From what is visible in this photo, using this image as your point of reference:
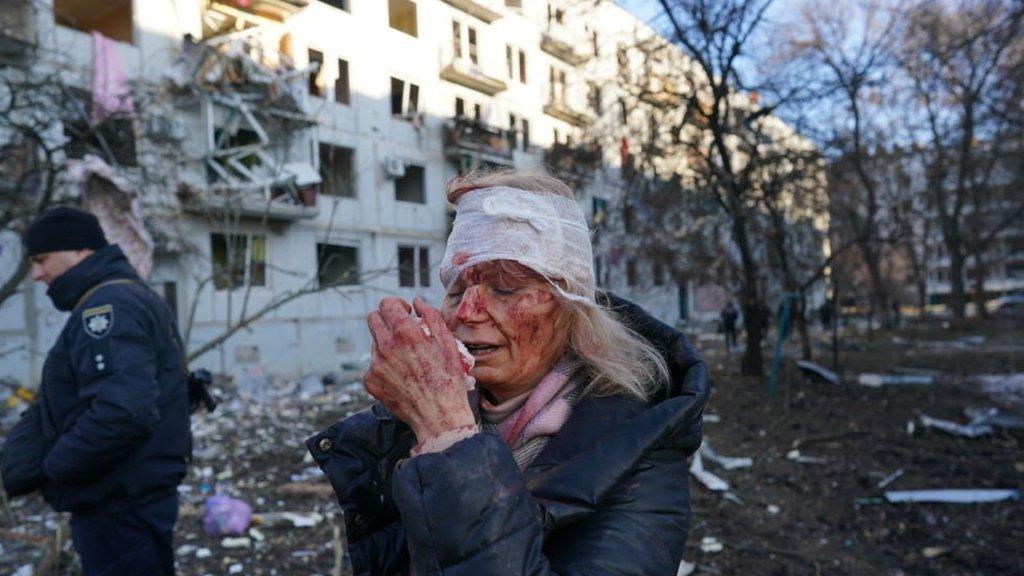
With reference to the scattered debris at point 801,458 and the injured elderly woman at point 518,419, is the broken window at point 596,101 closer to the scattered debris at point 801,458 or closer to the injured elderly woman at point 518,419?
the scattered debris at point 801,458

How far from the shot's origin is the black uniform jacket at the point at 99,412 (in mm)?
2314

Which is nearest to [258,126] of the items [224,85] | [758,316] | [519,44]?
[224,85]

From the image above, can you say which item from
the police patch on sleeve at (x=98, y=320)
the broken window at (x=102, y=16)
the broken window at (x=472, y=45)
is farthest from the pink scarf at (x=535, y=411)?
the broken window at (x=102, y=16)

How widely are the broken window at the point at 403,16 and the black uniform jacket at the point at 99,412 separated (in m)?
1.77

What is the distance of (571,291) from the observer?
1.52 metres

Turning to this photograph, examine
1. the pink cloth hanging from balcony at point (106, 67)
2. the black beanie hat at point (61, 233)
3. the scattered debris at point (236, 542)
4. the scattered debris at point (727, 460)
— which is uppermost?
the pink cloth hanging from balcony at point (106, 67)

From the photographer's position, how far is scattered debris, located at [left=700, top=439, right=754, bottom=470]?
23.5 feet

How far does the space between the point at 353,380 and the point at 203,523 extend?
864 cm

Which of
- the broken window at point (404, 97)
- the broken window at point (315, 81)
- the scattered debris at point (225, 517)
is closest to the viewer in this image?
the scattered debris at point (225, 517)

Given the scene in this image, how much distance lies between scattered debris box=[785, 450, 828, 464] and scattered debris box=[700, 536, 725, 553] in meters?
2.75

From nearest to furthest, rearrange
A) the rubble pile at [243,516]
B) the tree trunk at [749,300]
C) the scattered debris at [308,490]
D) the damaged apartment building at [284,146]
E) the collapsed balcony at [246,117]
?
1. the rubble pile at [243,516]
2. the scattered debris at [308,490]
3. the damaged apartment building at [284,146]
4. the collapsed balcony at [246,117]
5. the tree trunk at [749,300]

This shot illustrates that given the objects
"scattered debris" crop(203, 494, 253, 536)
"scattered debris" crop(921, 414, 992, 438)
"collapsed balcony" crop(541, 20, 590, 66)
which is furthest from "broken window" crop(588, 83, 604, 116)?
"scattered debris" crop(203, 494, 253, 536)

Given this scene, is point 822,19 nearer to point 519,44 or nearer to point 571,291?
point 519,44

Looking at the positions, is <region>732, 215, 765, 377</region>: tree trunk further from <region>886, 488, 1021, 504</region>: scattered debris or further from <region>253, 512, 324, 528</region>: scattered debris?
<region>253, 512, 324, 528</region>: scattered debris
